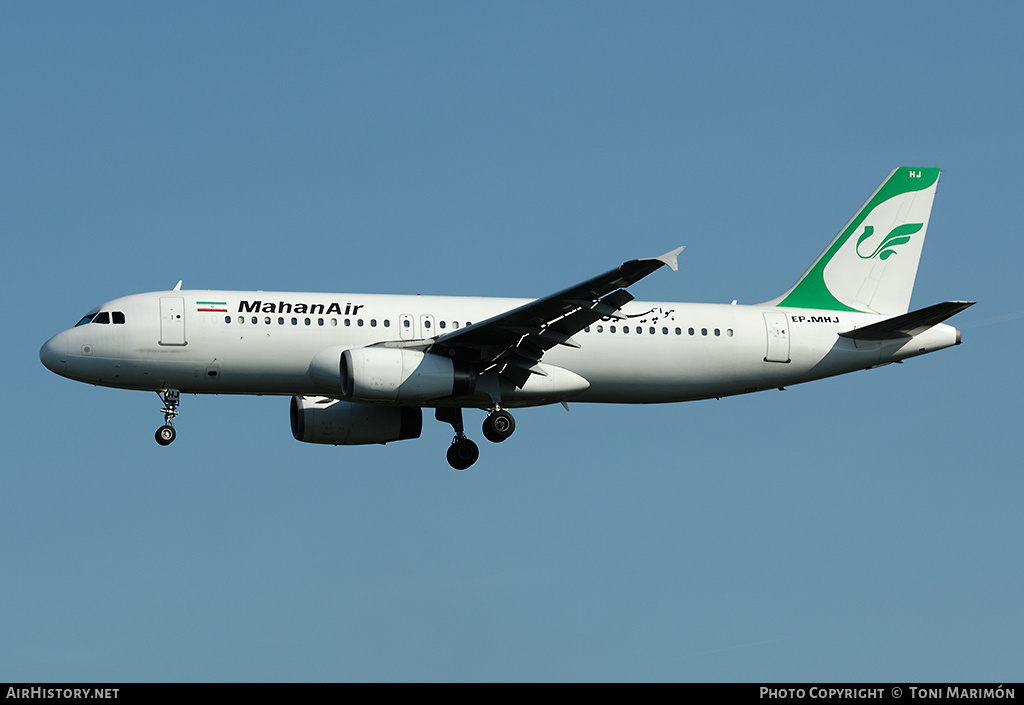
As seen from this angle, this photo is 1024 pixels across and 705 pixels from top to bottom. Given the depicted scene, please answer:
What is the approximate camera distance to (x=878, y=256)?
43781 millimetres

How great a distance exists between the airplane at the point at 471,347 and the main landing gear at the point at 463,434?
1.6 inches

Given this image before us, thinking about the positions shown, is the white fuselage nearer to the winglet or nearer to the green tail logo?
the green tail logo

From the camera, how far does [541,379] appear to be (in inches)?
1505

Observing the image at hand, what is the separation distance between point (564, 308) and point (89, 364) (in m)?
12.3

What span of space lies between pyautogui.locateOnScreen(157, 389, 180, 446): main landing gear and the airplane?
1.4 inches

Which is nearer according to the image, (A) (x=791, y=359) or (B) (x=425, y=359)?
(B) (x=425, y=359)

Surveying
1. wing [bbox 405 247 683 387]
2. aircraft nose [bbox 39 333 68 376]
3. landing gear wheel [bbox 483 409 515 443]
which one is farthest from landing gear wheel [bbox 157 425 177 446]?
landing gear wheel [bbox 483 409 515 443]

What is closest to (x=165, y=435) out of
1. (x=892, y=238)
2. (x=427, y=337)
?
(x=427, y=337)

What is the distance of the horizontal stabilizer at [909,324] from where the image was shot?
1532 inches

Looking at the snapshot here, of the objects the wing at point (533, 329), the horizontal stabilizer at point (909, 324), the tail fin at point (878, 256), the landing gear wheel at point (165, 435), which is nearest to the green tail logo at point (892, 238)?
the tail fin at point (878, 256)

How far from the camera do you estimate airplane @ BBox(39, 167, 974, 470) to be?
120 feet

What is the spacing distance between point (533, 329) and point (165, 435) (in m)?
9.96

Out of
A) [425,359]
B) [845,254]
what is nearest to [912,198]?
[845,254]
